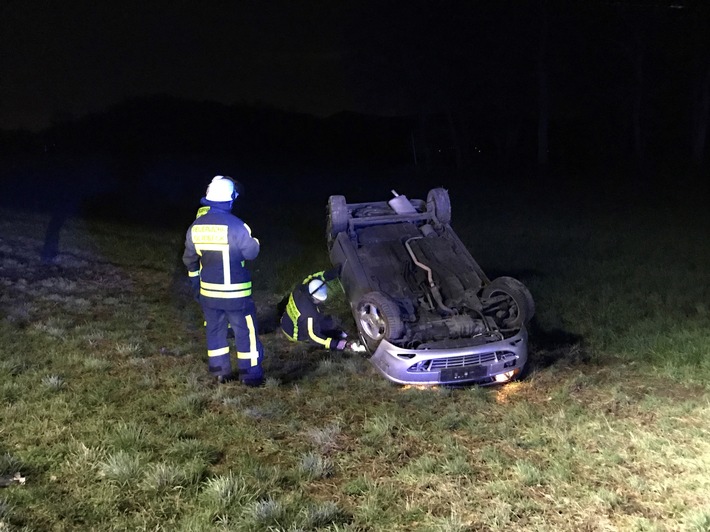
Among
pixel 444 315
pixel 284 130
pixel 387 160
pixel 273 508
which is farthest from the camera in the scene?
pixel 284 130

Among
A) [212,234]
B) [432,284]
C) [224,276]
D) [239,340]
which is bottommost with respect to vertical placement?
[239,340]

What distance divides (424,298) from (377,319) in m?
0.95

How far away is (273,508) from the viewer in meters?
3.53

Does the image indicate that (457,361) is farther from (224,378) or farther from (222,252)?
(222,252)

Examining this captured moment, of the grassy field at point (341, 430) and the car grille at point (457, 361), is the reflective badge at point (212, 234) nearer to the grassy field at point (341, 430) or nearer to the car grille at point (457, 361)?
the grassy field at point (341, 430)

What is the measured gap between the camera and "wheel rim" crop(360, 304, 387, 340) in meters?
5.80

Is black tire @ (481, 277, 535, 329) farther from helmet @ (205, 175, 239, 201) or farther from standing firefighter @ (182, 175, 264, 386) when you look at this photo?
helmet @ (205, 175, 239, 201)

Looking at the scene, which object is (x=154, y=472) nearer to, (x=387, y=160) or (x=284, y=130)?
(x=387, y=160)

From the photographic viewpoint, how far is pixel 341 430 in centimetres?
466

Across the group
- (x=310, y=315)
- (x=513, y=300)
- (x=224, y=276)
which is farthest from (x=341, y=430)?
(x=513, y=300)

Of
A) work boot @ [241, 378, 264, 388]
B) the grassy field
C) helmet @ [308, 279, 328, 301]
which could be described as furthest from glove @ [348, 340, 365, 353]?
work boot @ [241, 378, 264, 388]

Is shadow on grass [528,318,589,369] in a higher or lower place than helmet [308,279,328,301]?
lower

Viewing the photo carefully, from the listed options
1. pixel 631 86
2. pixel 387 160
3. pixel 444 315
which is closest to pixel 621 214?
pixel 444 315

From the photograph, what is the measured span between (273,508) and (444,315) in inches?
126
